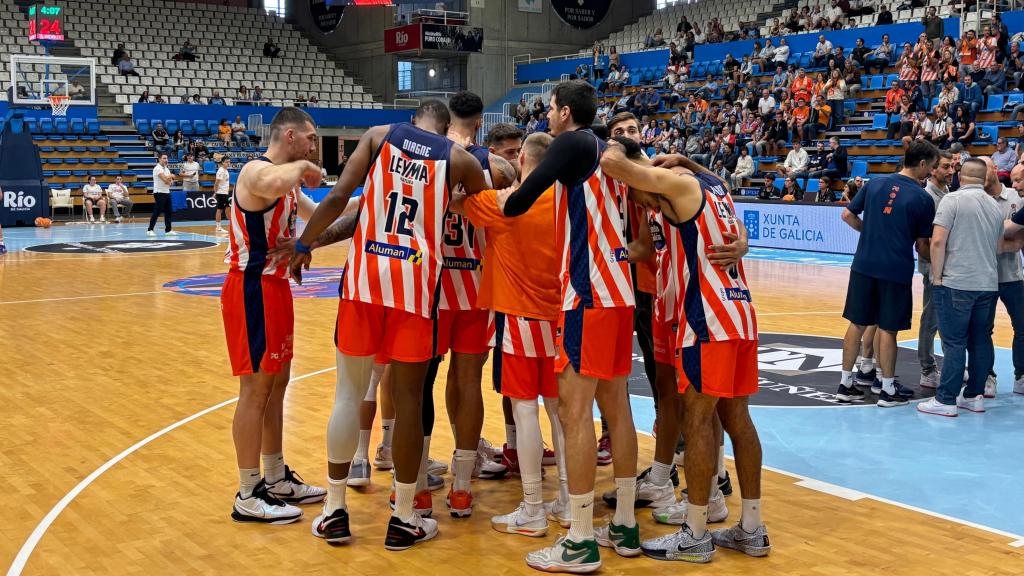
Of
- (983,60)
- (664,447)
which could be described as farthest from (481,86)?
(664,447)

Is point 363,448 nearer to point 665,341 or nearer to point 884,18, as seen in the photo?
point 665,341

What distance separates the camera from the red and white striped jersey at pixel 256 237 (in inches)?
205

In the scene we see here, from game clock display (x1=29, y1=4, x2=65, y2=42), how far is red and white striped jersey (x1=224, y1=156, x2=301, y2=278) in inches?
1189

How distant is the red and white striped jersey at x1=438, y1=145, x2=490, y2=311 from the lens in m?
5.39

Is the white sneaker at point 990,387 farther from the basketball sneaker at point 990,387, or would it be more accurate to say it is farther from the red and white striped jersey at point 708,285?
the red and white striped jersey at point 708,285

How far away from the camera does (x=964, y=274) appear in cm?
732

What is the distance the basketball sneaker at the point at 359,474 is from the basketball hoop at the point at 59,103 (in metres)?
26.1

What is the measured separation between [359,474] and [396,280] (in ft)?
4.96

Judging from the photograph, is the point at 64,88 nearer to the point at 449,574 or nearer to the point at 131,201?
the point at 131,201

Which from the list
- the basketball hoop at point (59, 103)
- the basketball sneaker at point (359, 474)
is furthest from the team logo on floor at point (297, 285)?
the basketball hoop at point (59, 103)

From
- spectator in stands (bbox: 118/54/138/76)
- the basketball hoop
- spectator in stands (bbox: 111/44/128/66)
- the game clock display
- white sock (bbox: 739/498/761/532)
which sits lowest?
white sock (bbox: 739/498/761/532)

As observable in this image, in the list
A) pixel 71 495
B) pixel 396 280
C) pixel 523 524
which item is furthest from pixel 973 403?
pixel 71 495

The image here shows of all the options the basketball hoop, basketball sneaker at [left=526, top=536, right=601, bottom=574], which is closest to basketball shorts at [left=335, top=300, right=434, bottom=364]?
basketball sneaker at [left=526, top=536, right=601, bottom=574]

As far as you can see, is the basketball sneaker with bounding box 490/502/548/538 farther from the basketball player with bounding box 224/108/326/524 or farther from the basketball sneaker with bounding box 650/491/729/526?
the basketball player with bounding box 224/108/326/524
